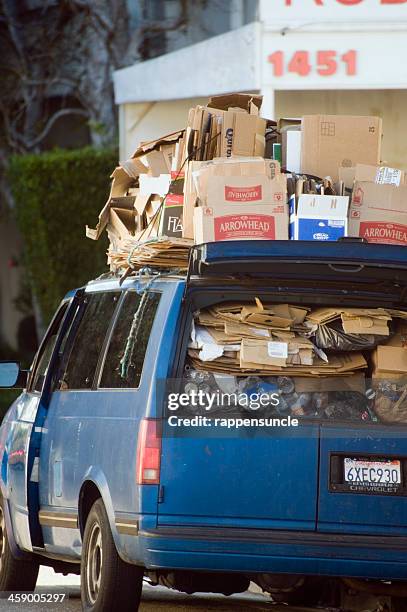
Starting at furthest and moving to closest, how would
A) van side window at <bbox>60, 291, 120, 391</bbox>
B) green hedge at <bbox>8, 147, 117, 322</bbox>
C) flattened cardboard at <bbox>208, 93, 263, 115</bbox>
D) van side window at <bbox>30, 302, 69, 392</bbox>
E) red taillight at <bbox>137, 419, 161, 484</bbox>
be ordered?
green hedge at <bbox>8, 147, 117, 322</bbox>
flattened cardboard at <bbox>208, 93, 263, 115</bbox>
van side window at <bbox>30, 302, 69, 392</bbox>
van side window at <bbox>60, 291, 120, 391</bbox>
red taillight at <bbox>137, 419, 161, 484</bbox>

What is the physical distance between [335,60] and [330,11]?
442 millimetres

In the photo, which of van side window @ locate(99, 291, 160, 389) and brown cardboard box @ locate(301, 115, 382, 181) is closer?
van side window @ locate(99, 291, 160, 389)

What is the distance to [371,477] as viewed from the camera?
6.34 metres

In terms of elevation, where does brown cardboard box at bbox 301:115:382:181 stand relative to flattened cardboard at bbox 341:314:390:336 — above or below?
above

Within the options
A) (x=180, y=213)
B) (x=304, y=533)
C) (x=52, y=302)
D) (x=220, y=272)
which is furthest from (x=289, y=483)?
(x=52, y=302)

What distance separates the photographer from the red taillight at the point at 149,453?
627cm

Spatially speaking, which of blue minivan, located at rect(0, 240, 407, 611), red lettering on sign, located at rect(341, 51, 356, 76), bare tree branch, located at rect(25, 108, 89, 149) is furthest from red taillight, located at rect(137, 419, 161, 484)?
bare tree branch, located at rect(25, 108, 89, 149)

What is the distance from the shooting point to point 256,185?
7.15 metres

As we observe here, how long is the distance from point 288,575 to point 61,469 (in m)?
1.51

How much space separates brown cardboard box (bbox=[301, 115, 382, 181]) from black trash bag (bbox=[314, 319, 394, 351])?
1.50 meters

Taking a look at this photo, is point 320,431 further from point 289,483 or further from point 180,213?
point 180,213

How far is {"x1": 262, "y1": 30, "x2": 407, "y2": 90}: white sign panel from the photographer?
1298cm

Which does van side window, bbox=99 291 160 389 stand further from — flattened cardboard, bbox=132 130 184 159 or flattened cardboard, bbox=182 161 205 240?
flattened cardboard, bbox=132 130 184 159

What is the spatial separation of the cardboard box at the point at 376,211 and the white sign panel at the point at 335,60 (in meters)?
5.73
